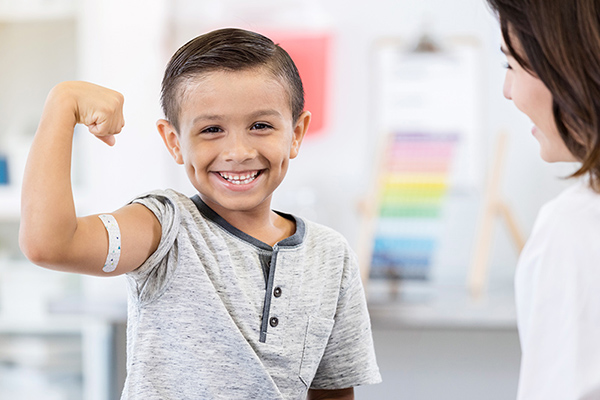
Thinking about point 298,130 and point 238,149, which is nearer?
point 238,149

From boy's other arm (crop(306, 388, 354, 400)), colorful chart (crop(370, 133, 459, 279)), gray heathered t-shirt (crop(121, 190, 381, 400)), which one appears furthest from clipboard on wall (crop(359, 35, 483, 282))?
gray heathered t-shirt (crop(121, 190, 381, 400))

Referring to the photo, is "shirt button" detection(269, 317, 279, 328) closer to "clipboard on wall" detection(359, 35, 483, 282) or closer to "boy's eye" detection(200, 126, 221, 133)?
"boy's eye" detection(200, 126, 221, 133)

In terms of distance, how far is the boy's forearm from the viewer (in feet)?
2.25

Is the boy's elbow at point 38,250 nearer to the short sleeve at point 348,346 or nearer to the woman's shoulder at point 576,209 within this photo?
the short sleeve at point 348,346

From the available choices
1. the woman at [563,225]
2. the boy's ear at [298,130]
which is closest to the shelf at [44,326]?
the boy's ear at [298,130]

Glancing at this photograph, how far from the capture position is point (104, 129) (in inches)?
29.7

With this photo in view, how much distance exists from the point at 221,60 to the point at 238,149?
0.38 ft

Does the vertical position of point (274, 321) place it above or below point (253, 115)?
below

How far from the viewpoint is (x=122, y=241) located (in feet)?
2.45

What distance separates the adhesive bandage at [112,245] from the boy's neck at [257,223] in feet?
0.57

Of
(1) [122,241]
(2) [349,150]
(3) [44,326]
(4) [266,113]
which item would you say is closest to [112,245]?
(1) [122,241]

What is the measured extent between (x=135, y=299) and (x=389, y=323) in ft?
4.33

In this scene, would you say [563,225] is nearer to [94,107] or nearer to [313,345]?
[313,345]

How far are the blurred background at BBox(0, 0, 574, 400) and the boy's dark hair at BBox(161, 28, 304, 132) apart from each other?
1.58 metres
